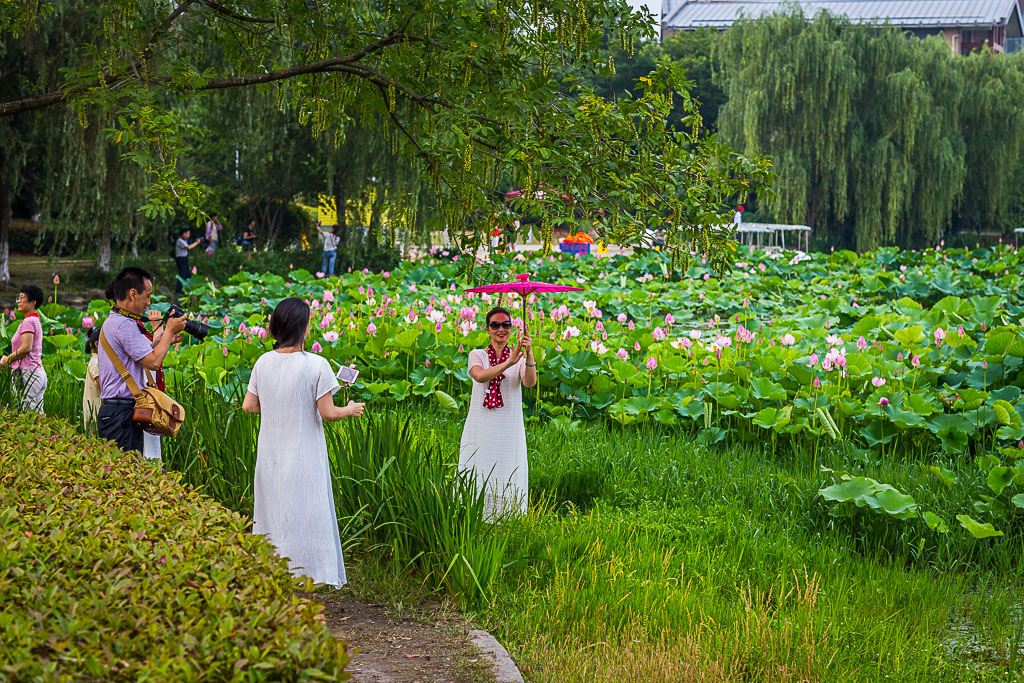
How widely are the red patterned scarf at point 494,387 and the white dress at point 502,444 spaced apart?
2 cm

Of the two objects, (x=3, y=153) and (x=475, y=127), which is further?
(x=3, y=153)

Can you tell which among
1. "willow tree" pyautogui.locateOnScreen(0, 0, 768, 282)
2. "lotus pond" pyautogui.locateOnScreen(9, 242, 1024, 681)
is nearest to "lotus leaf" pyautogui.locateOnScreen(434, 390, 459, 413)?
"lotus pond" pyautogui.locateOnScreen(9, 242, 1024, 681)

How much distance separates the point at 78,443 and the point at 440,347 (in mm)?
4633

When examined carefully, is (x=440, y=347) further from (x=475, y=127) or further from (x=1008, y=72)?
(x=1008, y=72)

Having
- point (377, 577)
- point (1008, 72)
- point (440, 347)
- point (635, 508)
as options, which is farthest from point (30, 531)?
point (1008, 72)

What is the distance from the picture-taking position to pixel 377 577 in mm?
4898

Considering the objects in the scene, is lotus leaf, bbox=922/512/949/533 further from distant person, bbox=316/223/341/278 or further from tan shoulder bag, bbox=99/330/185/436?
distant person, bbox=316/223/341/278

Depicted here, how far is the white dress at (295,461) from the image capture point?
432cm

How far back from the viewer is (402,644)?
167 inches

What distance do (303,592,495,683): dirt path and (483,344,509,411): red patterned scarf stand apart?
1.37 m

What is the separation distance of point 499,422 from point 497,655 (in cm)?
185

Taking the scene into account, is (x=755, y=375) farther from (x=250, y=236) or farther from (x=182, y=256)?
(x=250, y=236)

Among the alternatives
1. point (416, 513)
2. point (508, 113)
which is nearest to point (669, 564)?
point (416, 513)

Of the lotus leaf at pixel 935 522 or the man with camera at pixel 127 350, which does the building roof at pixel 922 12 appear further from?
the man with camera at pixel 127 350
